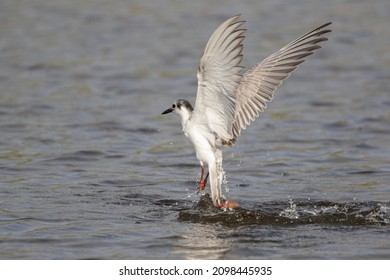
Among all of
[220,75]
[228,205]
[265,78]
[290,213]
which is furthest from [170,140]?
[220,75]

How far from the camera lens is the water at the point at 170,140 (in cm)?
789

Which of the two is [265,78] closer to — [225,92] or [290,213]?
[225,92]

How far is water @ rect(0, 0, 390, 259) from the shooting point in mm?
7891

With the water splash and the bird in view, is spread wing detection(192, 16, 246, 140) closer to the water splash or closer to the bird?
the bird

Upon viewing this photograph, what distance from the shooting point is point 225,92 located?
7.85 m

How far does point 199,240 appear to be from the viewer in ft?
25.5

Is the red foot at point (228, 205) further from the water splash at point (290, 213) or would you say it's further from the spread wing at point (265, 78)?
the spread wing at point (265, 78)

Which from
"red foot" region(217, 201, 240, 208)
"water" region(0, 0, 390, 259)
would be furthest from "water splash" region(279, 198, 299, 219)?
"red foot" region(217, 201, 240, 208)

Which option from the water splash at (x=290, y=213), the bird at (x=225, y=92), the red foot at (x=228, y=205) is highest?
the bird at (x=225, y=92)

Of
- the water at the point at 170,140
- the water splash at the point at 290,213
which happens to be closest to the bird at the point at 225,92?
the water splash at the point at 290,213

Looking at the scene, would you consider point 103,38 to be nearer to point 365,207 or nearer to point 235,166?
point 235,166

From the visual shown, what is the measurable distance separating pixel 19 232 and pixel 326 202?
10.2 feet

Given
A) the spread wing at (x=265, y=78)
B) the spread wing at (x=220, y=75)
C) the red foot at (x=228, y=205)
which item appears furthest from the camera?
the spread wing at (x=265, y=78)

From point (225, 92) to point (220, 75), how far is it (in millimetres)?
226
